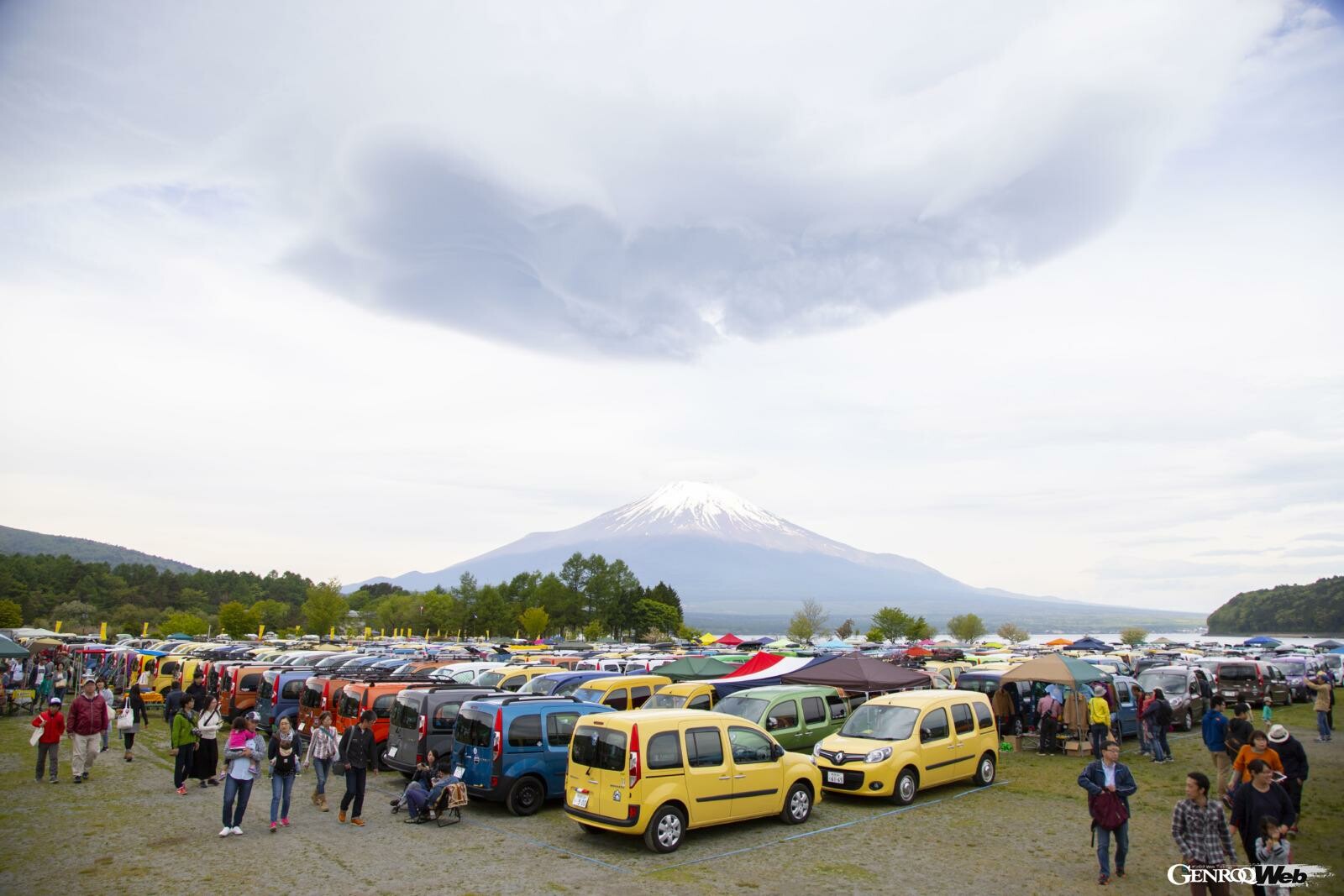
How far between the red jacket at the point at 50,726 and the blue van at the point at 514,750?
25.0 feet

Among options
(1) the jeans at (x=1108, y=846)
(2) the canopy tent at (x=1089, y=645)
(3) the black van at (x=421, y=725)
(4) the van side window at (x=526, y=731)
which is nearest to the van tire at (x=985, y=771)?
(1) the jeans at (x=1108, y=846)

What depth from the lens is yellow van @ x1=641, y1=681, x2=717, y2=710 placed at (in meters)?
15.6

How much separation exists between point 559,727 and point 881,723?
5.50 meters

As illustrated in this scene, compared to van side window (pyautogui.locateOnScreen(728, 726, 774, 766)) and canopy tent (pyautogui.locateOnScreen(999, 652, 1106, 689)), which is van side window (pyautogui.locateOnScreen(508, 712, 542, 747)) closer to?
van side window (pyautogui.locateOnScreen(728, 726, 774, 766))

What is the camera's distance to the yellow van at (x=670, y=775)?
9883 millimetres

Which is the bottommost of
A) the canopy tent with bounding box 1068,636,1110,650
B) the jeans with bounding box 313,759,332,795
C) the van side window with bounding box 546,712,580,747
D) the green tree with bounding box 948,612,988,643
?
the green tree with bounding box 948,612,988,643

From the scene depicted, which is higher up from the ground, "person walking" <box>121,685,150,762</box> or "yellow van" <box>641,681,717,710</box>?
"yellow van" <box>641,681,717,710</box>

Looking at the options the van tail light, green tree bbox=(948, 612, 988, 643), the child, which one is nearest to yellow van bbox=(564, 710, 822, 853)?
the van tail light

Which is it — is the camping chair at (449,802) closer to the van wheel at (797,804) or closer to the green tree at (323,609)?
the van wheel at (797,804)

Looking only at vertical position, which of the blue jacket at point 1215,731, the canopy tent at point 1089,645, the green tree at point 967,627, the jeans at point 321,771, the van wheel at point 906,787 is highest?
the blue jacket at point 1215,731

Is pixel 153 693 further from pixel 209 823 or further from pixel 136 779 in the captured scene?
pixel 209 823

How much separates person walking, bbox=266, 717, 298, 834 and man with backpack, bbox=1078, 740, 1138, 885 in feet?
34.2

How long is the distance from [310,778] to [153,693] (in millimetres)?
15088

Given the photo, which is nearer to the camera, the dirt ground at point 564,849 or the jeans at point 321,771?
the dirt ground at point 564,849
